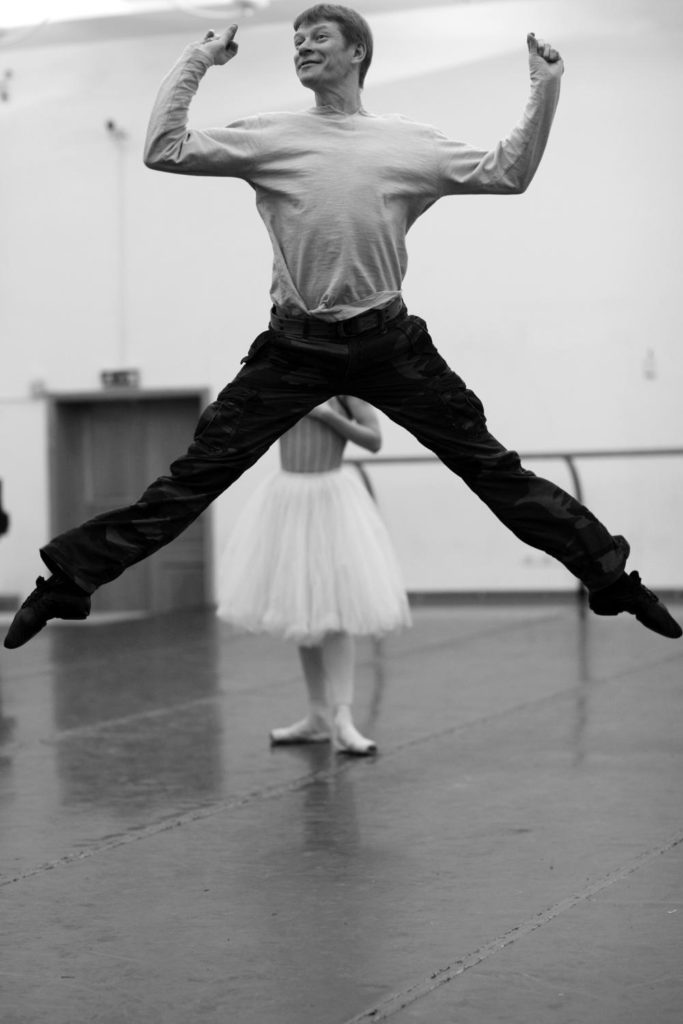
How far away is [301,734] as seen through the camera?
5.39 metres

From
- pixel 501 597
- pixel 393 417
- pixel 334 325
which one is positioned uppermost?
pixel 334 325

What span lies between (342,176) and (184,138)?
0.37m

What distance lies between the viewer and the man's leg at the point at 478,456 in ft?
11.9

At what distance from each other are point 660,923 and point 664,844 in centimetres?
70

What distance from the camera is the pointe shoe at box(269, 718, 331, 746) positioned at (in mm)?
5375

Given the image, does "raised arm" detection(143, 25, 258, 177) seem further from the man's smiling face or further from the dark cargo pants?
the dark cargo pants

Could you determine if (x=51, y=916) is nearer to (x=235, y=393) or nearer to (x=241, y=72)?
(x=235, y=393)

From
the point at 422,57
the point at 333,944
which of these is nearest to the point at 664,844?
the point at 333,944

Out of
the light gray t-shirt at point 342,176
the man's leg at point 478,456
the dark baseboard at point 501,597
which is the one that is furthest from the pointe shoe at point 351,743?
A: the dark baseboard at point 501,597

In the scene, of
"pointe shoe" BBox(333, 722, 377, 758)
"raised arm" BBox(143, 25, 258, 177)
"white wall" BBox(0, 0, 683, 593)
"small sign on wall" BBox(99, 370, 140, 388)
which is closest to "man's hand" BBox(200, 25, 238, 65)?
"raised arm" BBox(143, 25, 258, 177)

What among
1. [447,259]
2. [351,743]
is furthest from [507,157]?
[447,259]

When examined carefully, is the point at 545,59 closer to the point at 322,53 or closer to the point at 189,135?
the point at 322,53

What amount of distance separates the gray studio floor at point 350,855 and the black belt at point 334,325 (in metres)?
1.22

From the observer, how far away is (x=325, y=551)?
17.2 ft
